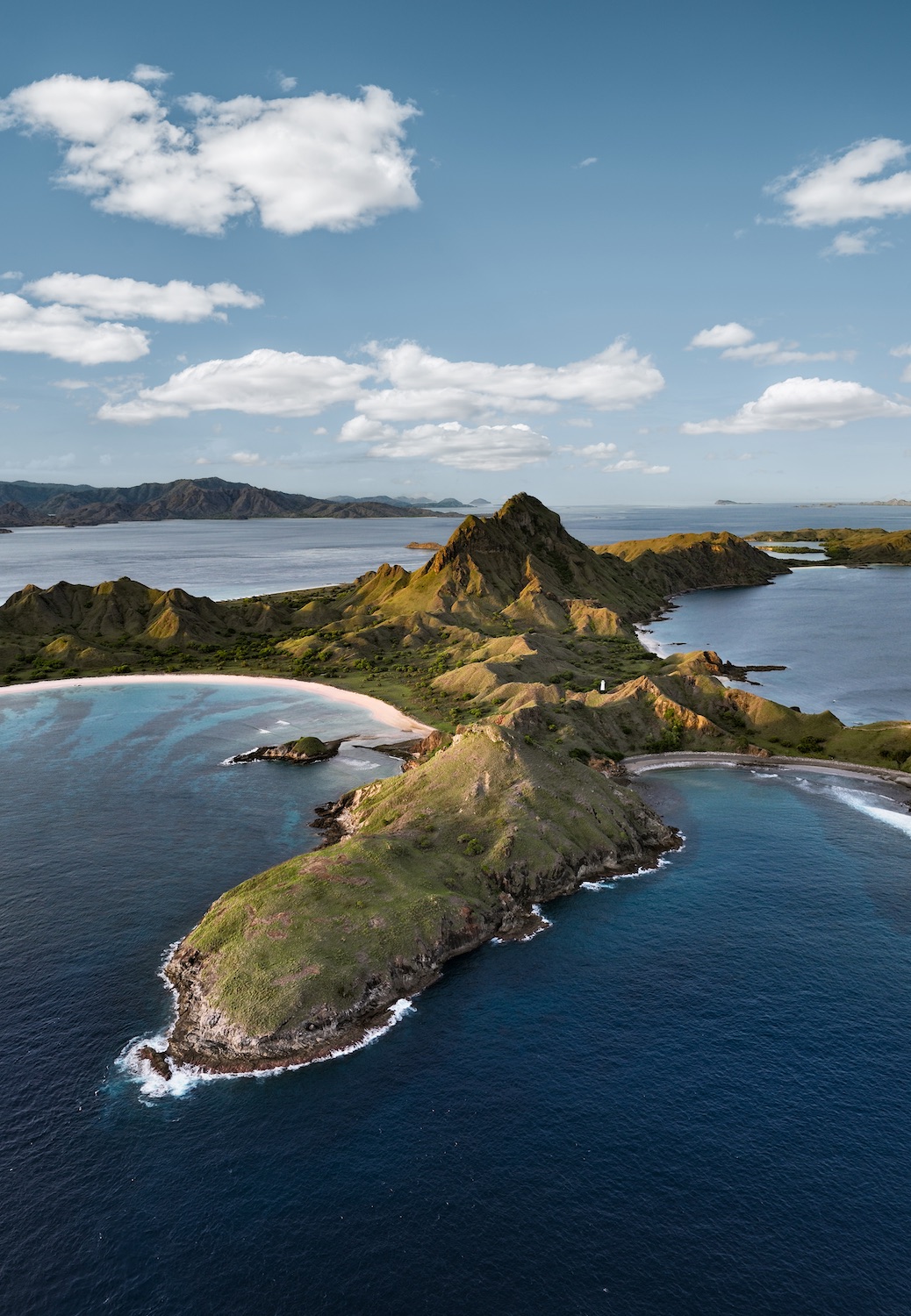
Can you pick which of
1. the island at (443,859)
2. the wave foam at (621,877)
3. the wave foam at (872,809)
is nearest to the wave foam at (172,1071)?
the island at (443,859)

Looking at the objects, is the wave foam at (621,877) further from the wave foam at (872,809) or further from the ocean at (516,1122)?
the wave foam at (872,809)

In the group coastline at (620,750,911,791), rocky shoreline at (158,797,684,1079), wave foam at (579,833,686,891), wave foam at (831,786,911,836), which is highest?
coastline at (620,750,911,791)

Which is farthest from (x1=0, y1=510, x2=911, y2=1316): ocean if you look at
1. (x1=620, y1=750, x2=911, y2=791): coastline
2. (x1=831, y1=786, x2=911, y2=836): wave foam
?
(x1=620, y1=750, x2=911, y2=791): coastline

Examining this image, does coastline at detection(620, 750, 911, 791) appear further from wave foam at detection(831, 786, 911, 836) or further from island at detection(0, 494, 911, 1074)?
wave foam at detection(831, 786, 911, 836)

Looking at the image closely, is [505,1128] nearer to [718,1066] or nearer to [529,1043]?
[529,1043]

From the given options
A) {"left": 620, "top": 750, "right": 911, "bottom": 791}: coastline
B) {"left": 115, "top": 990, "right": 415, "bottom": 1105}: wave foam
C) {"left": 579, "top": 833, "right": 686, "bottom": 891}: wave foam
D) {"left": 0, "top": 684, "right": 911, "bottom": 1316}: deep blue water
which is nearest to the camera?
{"left": 0, "top": 684, "right": 911, "bottom": 1316}: deep blue water

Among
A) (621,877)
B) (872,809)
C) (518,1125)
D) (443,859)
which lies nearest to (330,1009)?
(518,1125)
